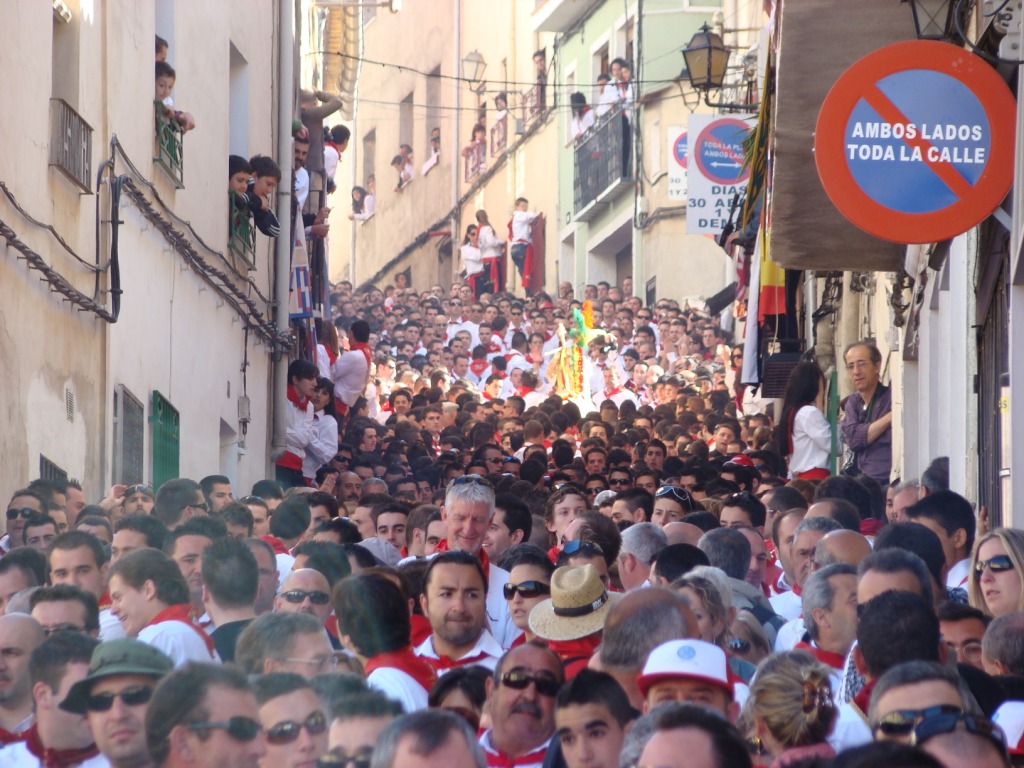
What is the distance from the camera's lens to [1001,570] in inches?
303

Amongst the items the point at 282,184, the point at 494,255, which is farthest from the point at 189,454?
the point at 494,255

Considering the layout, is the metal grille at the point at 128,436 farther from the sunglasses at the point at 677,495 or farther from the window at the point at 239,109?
the window at the point at 239,109

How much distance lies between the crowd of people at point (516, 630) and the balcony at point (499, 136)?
37.0 m

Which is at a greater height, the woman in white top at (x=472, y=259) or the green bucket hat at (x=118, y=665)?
the woman in white top at (x=472, y=259)

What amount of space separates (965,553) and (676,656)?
357 cm

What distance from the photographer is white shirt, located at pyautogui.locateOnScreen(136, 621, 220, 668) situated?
7.72 m

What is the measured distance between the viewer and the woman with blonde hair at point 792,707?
570 cm

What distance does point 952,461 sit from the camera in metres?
13.2

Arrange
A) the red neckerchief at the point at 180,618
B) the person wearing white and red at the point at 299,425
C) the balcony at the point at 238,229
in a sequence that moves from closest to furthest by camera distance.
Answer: the red neckerchief at the point at 180,618 → the balcony at the point at 238,229 → the person wearing white and red at the point at 299,425

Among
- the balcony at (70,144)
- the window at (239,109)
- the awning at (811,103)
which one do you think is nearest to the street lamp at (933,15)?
the awning at (811,103)

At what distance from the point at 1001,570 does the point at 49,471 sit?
8320 millimetres

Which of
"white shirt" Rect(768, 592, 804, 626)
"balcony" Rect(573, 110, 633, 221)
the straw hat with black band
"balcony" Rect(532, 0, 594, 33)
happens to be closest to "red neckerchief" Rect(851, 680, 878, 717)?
the straw hat with black band

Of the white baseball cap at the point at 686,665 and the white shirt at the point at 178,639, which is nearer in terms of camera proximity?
the white baseball cap at the point at 686,665

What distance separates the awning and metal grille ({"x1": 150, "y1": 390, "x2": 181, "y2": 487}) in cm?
602
